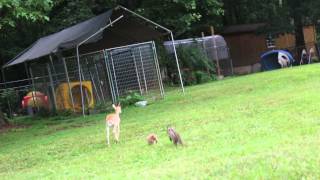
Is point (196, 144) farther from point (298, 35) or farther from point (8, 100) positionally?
point (298, 35)

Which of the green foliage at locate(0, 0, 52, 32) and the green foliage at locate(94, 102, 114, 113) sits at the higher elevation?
the green foliage at locate(0, 0, 52, 32)

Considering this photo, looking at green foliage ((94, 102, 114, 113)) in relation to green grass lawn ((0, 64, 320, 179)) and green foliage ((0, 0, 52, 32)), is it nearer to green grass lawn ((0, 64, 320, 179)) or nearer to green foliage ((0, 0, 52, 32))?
green grass lawn ((0, 64, 320, 179))

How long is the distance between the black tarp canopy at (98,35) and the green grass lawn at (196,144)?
3.57 m

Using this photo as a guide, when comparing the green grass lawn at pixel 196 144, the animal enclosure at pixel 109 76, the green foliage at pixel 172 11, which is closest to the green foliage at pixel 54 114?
the animal enclosure at pixel 109 76

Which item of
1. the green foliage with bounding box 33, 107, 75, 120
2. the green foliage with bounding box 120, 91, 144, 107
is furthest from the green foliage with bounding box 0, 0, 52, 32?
the green foliage with bounding box 33, 107, 75, 120

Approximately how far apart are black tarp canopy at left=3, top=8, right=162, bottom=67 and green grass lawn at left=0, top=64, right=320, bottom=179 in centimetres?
357

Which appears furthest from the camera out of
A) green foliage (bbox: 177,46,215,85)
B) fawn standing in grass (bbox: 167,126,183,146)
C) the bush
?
green foliage (bbox: 177,46,215,85)

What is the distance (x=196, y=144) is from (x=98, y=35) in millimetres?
12021

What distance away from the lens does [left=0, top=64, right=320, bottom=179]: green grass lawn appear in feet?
25.1

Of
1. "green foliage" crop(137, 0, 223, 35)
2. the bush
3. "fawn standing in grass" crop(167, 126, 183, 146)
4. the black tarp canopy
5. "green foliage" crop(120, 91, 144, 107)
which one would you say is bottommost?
the bush

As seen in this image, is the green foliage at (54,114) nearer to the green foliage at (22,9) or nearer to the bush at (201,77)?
the green foliage at (22,9)

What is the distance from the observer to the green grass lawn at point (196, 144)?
7648mm

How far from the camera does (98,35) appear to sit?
851 inches

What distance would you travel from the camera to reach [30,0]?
17.2 metres
